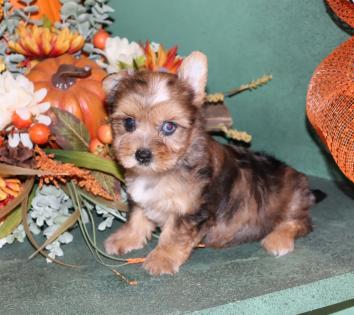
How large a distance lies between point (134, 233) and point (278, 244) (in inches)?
33.0

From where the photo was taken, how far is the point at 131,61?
412 cm

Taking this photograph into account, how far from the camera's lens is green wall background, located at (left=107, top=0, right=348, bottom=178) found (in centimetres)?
442

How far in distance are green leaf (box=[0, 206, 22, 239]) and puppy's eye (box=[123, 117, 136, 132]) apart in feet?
2.86

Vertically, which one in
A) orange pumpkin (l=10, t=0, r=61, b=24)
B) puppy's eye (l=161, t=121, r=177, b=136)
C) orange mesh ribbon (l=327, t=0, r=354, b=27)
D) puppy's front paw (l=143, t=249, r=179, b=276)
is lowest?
puppy's front paw (l=143, t=249, r=179, b=276)

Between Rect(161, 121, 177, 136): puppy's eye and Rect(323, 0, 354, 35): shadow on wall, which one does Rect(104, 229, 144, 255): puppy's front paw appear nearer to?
Rect(161, 121, 177, 136): puppy's eye

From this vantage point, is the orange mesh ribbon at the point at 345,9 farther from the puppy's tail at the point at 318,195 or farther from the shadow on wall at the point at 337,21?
the puppy's tail at the point at 318,195

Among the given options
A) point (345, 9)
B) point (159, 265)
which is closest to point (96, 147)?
point (159, 265)

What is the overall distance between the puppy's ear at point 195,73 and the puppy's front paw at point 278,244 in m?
0.92

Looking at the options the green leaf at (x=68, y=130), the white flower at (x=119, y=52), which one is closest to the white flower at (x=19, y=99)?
the green leaf at (x=68, y=130)

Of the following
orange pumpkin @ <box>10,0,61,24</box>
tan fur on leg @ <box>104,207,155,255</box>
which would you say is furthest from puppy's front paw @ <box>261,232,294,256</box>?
orange pumpkin @ <box>10,0,61,24</box>

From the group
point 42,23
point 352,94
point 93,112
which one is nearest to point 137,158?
point 93,112

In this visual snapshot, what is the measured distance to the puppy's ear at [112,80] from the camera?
345cm

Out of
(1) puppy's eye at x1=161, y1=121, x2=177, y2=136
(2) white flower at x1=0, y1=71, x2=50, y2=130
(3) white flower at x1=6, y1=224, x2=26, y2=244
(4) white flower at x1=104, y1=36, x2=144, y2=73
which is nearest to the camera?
(1) puppy's eye at x1=161, y1=121, x2=177, y2=136

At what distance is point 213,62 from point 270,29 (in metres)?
0.50
